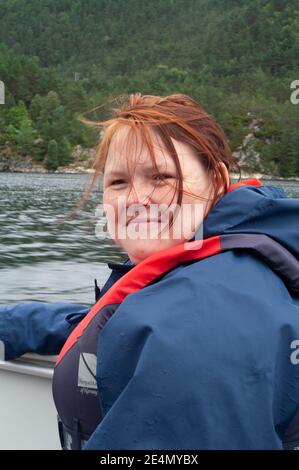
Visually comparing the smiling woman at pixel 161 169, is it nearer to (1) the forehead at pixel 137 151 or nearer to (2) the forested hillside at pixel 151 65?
(1) the forehead at pixel 137 151

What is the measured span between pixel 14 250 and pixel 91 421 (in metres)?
6.09

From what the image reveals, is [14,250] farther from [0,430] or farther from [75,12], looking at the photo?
[75,12]

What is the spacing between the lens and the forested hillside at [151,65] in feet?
82.7

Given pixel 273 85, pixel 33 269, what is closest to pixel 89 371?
pixel 33 269

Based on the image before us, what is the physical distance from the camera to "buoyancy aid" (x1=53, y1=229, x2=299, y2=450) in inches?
32.8

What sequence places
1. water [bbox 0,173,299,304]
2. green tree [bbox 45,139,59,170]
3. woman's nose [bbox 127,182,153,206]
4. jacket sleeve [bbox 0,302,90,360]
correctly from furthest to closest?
green tree [bbox 45,139,59,170] → water [bbox 0,173,299,304] → jacket sleeve [bbox 0,302,90,360] → woman's nose [bbox 127,182,153,206]

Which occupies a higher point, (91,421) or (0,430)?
(91,421)

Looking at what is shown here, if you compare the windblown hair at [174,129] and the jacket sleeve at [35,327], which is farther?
the jacket sleeve at [35,327]

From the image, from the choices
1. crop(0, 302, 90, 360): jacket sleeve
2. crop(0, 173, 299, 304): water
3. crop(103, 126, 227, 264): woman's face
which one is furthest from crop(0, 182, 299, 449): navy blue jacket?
crop(0, 302, 90, 360): jacket sleeve

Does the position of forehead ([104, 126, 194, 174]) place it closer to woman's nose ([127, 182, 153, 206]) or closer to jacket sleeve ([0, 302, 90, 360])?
woman's nose ([127, 182, 153, 206])

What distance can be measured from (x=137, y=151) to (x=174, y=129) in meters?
0.07

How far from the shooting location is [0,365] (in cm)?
148

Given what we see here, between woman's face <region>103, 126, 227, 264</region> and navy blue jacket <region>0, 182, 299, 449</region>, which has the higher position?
woman's face <region>103, 126, 227, 264</region>

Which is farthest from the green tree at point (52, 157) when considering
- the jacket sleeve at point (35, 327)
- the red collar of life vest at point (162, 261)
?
the red collar of life vest at point (162, 261)
